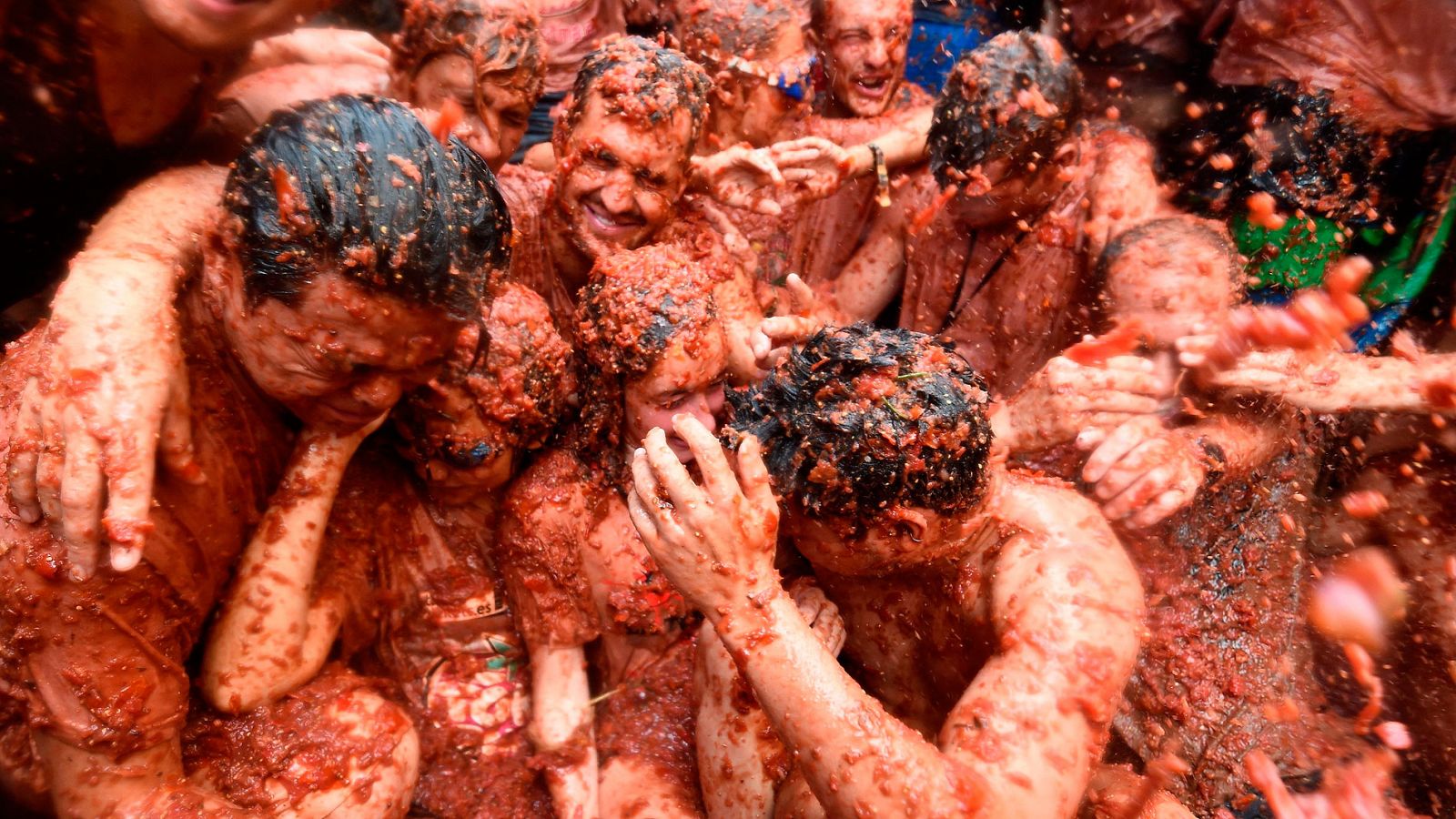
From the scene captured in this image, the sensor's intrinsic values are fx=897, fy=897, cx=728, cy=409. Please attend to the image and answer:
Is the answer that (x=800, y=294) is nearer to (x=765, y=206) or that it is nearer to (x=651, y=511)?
(x=765, y=206)

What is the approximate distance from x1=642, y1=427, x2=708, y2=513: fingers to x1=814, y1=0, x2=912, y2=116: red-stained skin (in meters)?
2.78

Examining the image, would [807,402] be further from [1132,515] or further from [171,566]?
[171,566]

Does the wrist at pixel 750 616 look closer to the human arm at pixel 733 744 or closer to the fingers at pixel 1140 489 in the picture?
the human arm at pixel 733 744

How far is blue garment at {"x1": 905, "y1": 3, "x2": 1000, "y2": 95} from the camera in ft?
15.9

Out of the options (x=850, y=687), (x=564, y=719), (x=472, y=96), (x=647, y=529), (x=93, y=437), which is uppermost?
(x=472, y=96)

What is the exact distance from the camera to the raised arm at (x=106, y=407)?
67.0 inches

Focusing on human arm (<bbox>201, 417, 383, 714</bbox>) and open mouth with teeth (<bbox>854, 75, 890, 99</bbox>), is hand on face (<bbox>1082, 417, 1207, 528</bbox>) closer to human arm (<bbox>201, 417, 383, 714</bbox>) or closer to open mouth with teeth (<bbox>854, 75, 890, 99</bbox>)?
human arm (<bbox>201, 417, 383, 714</bbox>)

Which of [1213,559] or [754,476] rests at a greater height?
[754,476]

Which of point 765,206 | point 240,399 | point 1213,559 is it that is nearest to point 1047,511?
point 1213,559

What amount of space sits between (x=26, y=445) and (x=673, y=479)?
50.4 inches

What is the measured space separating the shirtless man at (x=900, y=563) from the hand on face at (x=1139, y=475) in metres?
0.35

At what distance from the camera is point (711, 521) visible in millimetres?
1769

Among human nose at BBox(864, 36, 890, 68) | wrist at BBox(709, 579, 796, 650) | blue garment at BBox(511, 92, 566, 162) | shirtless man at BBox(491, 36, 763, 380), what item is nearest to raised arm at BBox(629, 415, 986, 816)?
wrist at BBox(709, 579, 796, 650)

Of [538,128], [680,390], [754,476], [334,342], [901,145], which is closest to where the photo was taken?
[754,476]
